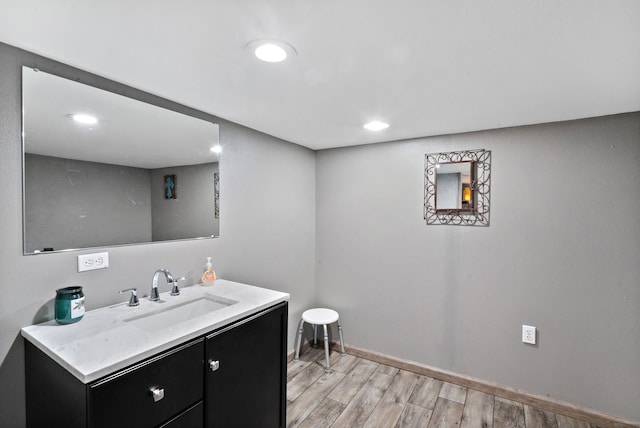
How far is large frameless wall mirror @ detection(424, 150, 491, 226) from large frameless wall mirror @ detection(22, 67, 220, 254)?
1710mm

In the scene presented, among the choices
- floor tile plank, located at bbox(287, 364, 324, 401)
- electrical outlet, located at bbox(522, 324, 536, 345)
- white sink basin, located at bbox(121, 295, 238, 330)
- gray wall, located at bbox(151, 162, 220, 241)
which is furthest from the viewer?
floor tile plank, located at bbox(287, 364, 324, 401)

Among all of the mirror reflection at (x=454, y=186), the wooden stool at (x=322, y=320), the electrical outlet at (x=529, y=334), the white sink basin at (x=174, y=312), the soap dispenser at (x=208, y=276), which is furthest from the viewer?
the wooden stool at (x=322, y=320)

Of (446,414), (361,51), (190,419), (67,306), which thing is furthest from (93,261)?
(446,414)

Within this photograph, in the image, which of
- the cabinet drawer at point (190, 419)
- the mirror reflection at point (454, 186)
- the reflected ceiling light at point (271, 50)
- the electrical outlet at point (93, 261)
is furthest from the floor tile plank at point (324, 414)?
the reflected ceiling light at point (271, 50)

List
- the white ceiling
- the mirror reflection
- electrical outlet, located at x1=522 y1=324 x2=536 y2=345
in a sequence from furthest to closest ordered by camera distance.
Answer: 1. the mirror reflection
2. electrical outlet, located at x1=522 y1=324 x2=536 y2=345
3. the white ceiling

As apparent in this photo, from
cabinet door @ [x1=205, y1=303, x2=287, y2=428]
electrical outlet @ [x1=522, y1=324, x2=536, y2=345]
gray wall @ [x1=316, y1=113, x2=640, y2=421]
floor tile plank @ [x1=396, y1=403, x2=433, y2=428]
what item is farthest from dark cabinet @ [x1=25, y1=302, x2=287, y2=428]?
electrical outlet @ [x1=522, y1=324, x2=536, y2=345]

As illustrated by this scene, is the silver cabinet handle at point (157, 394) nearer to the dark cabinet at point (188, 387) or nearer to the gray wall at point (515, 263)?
the dark cabinet at point (188, 387)

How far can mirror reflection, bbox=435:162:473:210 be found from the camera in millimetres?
2451

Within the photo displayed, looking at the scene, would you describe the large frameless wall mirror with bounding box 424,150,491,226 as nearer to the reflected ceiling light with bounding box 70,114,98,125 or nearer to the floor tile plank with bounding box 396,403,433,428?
the floor tile plank with bounding box 396,403,433,428

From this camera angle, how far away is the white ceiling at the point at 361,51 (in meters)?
1.01

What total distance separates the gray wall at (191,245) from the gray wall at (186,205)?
7cm

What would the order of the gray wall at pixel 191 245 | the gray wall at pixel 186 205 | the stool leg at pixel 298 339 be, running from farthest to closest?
the stool leg at pixel 298 339 → the gray wall at pixel 186 205 → the gray wall at pixel 191 245

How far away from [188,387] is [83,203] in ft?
3.23

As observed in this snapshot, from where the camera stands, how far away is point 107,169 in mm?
1591
